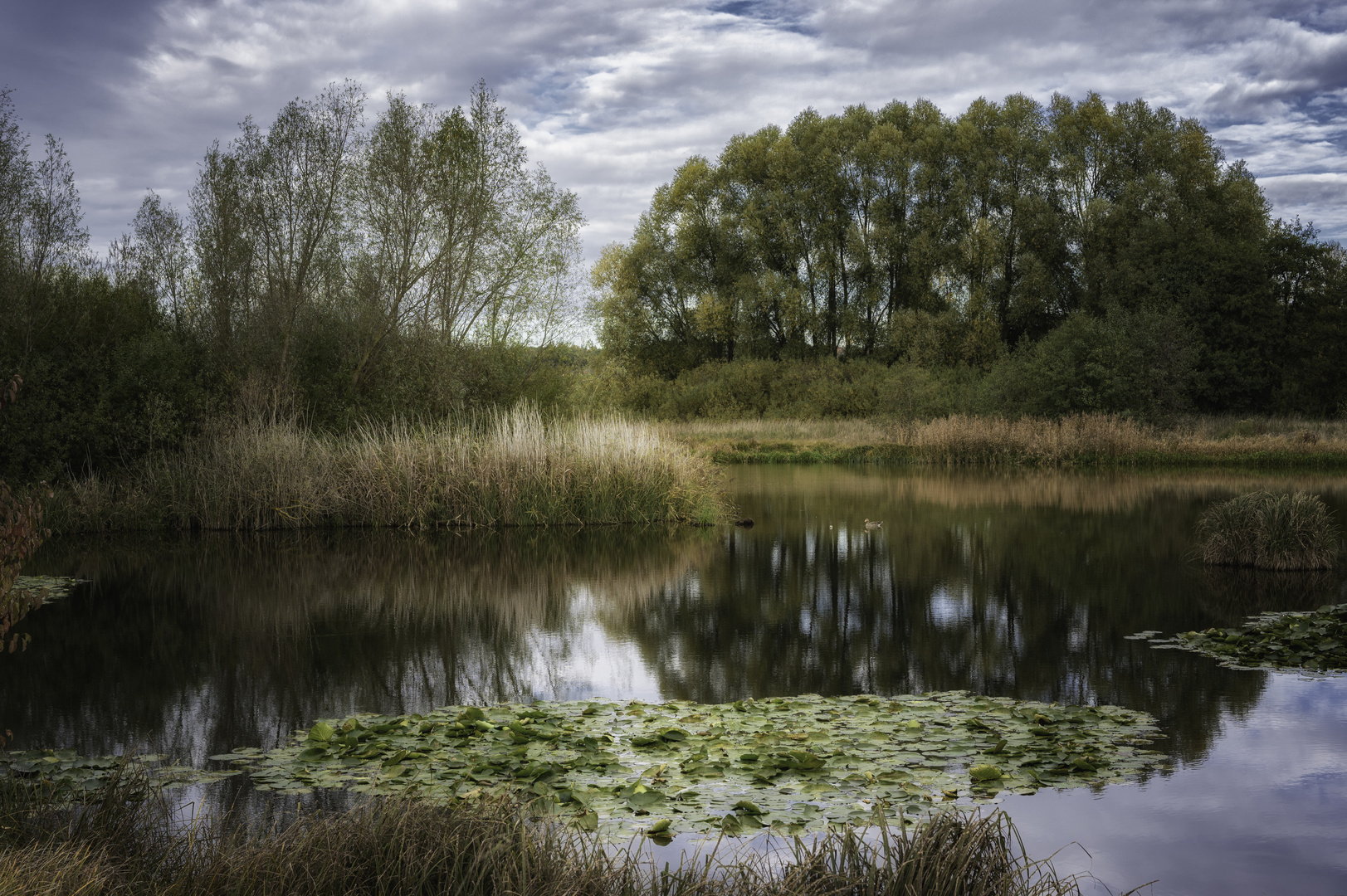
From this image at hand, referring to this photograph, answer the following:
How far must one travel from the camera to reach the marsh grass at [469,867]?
331cm

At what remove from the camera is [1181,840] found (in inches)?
194

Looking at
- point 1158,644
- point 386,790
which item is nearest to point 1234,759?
point 1158,644

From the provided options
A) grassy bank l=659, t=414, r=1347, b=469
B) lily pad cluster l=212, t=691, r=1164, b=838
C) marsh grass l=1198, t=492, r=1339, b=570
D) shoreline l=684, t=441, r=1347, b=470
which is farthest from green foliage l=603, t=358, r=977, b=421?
lily pad cluster l=212, t=691, r=1164, b=838

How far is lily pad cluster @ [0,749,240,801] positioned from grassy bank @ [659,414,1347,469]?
25.1 meters

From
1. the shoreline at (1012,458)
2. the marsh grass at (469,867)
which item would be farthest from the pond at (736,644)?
the shoreline at (1012,458)

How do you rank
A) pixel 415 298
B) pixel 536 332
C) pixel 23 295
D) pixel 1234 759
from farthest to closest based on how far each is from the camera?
pixel 536 332, pixel 415 298, pixel 23 295, pixel 1234 759

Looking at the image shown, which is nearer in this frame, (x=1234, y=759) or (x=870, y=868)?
(x=870, y=868)

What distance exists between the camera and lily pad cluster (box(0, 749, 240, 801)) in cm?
519

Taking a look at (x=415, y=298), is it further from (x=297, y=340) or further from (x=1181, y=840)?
(x=1181, y=840)

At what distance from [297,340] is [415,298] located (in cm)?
284

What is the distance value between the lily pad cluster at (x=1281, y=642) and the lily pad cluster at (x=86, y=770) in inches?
316

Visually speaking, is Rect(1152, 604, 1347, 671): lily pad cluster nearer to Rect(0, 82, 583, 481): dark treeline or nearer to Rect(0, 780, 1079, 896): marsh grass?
Rect(0, 780, 1079, 896): marsh grass

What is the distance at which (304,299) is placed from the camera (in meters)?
21.6

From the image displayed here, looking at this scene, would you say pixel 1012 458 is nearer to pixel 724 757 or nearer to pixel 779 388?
pixel 779 388
